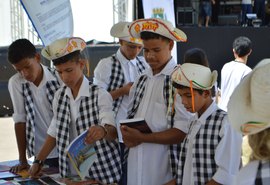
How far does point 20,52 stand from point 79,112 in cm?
48

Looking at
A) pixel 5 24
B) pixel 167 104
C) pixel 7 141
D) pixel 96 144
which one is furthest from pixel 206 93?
pixel 5 24

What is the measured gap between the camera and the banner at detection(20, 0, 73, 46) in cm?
343

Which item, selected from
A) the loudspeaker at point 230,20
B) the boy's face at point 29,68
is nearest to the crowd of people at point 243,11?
the loudspeaker at point 230,20

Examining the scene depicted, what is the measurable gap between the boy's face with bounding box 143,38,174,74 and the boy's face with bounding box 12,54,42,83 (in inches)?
24.9

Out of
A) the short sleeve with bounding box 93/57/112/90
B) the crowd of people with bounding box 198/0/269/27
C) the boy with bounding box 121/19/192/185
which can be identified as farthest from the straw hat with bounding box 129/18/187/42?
the crowd of people with bounding box 198/0/269/27

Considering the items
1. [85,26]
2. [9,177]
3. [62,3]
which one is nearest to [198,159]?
[9,177]

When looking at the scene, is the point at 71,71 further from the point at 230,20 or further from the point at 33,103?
the point at 230,20

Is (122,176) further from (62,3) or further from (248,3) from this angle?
(248,3)

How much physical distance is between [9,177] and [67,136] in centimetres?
39

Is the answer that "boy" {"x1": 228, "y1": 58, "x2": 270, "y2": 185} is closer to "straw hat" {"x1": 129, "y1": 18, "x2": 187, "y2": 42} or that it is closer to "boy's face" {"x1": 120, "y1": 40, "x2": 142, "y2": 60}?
"straw hat" {"x1": 129, "y1": 18, "x2": 187, "y2": 42}

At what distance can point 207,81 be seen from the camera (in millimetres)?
2016

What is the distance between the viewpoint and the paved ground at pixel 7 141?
18.6 feet

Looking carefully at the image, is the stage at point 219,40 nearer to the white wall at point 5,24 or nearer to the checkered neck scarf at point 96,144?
the white wall at point 5,24

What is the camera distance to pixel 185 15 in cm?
1222
